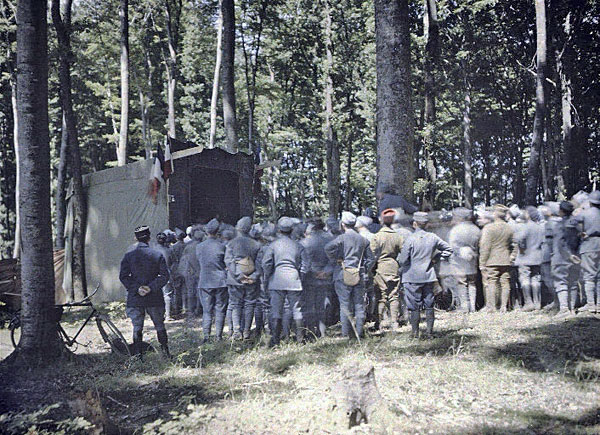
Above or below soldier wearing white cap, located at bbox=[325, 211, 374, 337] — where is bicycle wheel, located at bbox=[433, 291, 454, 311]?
below

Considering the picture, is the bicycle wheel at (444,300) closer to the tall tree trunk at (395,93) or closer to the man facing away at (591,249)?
the tall tree trunk at (395,93)

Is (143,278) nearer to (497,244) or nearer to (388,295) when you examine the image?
(388,295)

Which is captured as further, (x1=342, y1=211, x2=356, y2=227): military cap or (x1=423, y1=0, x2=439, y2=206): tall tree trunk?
(x1=423, y1=0, x2=439, y2=206): tall tree trunk

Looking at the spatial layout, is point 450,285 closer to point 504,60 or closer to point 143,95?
point 504,60

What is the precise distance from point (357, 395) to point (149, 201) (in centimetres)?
1135

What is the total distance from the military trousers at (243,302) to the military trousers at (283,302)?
56cm

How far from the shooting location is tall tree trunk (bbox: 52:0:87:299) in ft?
47.7

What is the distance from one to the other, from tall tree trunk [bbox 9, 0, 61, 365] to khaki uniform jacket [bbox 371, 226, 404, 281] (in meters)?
5.16

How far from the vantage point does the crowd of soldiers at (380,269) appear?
8.23 m

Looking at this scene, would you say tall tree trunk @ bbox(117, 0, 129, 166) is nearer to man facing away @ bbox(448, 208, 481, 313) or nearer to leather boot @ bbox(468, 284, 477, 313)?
man facing away @ bbox(448, 208, 481, 313)

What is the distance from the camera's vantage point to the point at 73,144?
605 inches

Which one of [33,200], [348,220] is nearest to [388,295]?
[348,220]

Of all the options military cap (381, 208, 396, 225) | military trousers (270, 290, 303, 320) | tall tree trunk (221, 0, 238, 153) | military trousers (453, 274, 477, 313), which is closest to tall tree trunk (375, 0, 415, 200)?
military cap (381, 208, 396, 225)

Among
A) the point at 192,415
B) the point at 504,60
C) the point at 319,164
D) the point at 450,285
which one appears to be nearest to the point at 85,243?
the point at 450,285
